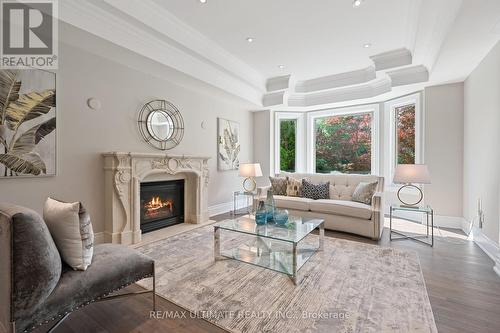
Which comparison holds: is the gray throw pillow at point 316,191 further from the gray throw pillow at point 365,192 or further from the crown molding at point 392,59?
the crown molding at point 392,59

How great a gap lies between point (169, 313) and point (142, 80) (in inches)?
128

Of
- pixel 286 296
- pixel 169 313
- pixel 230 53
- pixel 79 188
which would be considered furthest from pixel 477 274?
pixel 79 188

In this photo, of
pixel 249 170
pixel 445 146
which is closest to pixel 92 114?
pixel 249 170

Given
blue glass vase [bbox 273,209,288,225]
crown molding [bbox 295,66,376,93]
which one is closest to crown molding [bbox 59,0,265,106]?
crown molding [bbox 295,66,376,93]

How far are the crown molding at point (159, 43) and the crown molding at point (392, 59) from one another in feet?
7.51

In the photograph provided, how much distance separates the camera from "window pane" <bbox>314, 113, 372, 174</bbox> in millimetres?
5641

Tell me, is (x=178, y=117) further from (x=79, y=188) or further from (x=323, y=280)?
(x=323, y=280)

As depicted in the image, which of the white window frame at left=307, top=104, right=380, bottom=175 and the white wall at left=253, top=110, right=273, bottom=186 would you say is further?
the white wall at left=253, top=110, right=273, bottom=186

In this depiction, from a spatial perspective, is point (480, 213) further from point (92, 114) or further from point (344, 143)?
point (92, 114)

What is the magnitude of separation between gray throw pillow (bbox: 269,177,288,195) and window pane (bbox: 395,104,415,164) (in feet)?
8.56

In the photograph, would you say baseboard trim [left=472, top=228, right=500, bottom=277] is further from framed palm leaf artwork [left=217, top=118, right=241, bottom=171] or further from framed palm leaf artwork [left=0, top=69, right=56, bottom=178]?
framed palm leaf artwork [left=0, top=69, right=56, bottom=178]

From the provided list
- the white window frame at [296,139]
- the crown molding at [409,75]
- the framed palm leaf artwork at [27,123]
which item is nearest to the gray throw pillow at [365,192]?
the crown molding at [409,75]

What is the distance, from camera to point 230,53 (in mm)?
4051

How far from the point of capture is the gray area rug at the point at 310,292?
1714 millimetres
